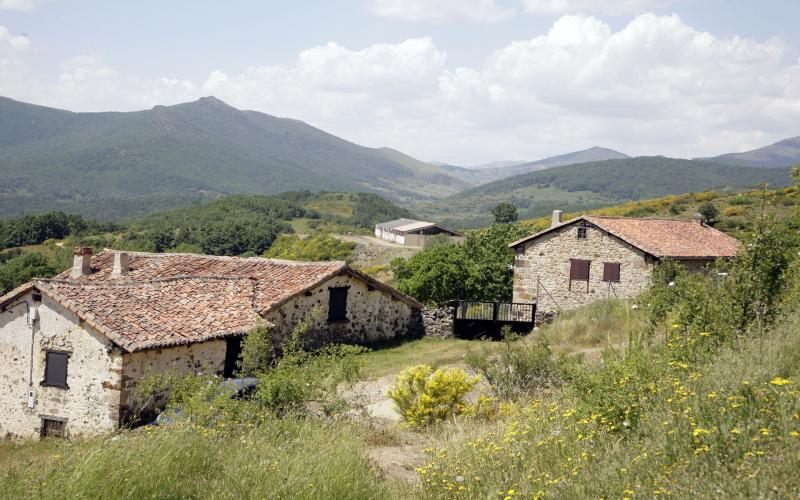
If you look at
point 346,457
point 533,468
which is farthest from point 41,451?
point 533,468

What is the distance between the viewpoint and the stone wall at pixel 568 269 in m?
29.3

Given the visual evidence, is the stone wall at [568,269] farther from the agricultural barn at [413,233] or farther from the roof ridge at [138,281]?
the agricultural barn at [413,233]

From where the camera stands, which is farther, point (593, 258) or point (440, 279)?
point (440, 279)

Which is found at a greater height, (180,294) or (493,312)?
(180,294)

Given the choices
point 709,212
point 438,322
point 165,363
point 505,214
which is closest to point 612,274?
point 438,322

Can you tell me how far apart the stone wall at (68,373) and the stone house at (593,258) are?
1920cm

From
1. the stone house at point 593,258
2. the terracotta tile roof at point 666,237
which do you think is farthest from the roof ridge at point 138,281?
the terracotta tile roof at point 666,237

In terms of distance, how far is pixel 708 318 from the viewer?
9992 millimetres

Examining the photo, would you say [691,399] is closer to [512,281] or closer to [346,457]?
[346,457]

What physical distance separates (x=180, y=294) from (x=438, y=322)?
35.9 ft

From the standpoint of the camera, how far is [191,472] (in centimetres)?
657

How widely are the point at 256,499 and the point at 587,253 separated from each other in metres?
26.1

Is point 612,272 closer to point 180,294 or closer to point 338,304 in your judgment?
point 338,304

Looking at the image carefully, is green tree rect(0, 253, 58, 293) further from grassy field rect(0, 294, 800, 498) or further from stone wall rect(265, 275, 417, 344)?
grassy field rect(0, 294, 800, 498)
